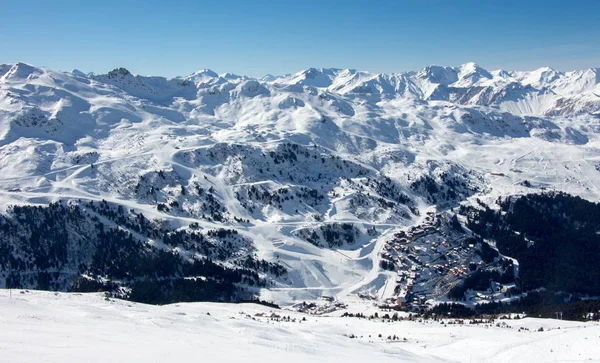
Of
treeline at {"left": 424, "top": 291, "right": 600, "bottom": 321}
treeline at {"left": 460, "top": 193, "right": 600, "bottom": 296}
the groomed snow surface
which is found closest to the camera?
the groomed snow surface

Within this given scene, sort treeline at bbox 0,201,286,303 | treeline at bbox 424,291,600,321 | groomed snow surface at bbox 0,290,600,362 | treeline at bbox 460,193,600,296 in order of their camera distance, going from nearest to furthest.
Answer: groomed snow surface at bbox 0,290,600,362, treeline at bbox 424,291,600,321, treeline at bbox 0,201,286,303, treeline at bbox 460,193,600,296

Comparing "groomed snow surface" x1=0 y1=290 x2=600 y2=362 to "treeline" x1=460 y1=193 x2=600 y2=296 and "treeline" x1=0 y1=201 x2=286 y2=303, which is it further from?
"treeline" x1=460 y1=193 x2=600 y2=296

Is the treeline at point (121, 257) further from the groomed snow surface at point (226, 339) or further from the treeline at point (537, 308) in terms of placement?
the treeline at point (537, 308)

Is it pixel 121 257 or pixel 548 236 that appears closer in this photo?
pixel 121 257

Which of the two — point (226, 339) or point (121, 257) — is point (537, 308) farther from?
point (121, 257)

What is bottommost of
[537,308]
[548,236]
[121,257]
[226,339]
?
[537,308]

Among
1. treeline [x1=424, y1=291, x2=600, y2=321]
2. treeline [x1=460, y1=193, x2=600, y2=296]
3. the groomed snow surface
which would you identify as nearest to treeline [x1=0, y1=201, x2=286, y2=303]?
the groomed snow surface

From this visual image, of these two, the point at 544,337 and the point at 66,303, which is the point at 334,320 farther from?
the point at 66,303

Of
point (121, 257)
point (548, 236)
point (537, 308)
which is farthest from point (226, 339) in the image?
point (548, 236)

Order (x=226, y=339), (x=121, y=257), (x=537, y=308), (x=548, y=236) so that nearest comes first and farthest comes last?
(x=226, y=339), (x=537, y=308), (x=121, y=257), (x=548, y=236)

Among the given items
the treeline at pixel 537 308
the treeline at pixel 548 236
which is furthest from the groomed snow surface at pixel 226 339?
the treeline at pixel 548 236
